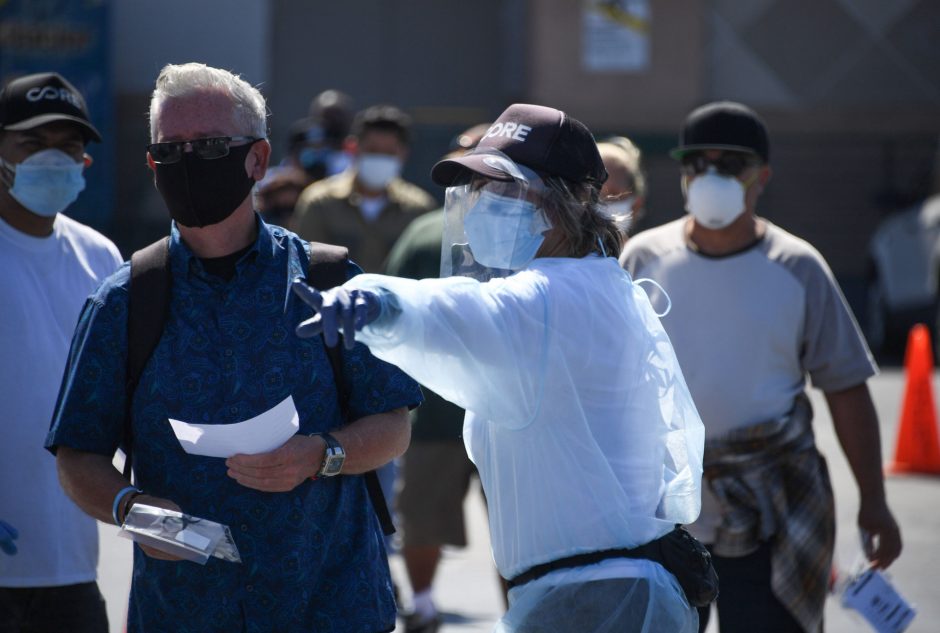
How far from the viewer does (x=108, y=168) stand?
1941 centimetres

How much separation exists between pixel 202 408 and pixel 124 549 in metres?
5.15

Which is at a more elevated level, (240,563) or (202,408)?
(202,408)

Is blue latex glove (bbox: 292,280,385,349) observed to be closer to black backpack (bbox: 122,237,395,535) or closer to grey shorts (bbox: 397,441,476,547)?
black backpack (bbox: 122,237,395,535)

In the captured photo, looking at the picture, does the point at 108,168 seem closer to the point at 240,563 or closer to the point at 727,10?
the point at 727,10

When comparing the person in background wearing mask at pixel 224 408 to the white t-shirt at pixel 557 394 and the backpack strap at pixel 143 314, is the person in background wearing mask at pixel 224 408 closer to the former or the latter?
the backpack strap at pixel 143 314

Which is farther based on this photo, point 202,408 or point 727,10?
point 727,10

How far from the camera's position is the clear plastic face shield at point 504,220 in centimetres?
298

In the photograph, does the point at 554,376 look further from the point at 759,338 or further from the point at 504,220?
the point at 759,338

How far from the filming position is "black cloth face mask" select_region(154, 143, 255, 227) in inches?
127

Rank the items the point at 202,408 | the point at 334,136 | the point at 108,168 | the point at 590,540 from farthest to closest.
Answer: the point at 108,168
the point at 334,136
the point at 202,408
the point at 590,540

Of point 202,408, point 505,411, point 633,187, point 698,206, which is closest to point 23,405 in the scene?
point 202,408

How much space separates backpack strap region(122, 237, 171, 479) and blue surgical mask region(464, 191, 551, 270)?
0.70m

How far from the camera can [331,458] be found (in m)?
3.12

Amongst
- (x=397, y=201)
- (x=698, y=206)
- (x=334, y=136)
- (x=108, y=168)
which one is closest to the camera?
(x=698, y=206)
